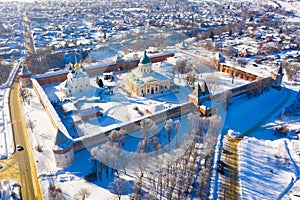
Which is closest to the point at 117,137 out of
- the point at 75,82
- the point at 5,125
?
the point at 5,125

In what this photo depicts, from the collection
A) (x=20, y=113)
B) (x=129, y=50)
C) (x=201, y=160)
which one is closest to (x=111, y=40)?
(x=129, y=50)

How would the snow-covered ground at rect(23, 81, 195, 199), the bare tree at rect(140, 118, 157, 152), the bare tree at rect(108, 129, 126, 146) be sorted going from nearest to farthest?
the snow-covered ground at rect(23, 81, 195, 199) → the bare tree at rect(108, 129, 126, 146) → the bare tree at rect(140, 118, 157, 152)

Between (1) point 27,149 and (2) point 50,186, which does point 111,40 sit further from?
(2) point 50,186

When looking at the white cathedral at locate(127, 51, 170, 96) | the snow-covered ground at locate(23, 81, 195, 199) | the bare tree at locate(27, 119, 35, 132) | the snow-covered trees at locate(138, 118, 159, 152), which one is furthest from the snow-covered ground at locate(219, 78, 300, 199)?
the bare tree at locate(27, 119, 35, 132)

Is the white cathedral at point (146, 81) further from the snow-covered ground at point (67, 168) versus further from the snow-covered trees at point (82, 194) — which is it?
the snow-covered trees at point (82, 194)

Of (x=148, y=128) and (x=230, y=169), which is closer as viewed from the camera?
(x=230, y=169)

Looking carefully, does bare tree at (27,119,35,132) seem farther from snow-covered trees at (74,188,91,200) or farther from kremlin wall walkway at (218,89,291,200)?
kremlin wall walkway at (218,89,291,200)

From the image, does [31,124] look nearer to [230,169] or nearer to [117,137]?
[117,137]

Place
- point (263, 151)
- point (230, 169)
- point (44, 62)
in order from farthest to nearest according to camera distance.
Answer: point (44, 62) → point (263, 151) → point (230, 169)

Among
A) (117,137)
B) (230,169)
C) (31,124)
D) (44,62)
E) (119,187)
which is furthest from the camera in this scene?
(44,62)
